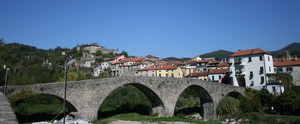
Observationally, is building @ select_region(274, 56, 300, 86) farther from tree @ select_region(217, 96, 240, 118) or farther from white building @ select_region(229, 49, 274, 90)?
tree @ select_region(217, 96, 240, 118)

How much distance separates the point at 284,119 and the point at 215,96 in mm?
8735

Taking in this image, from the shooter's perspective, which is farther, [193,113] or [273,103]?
[193,113]

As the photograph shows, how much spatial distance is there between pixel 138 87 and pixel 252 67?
881 inches

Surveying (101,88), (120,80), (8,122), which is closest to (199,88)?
(120,80)

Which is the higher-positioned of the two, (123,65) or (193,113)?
(123,65)

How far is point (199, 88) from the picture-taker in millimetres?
28453

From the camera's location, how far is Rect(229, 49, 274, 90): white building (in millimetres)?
33219

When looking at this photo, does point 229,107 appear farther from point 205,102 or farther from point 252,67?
point 252,67

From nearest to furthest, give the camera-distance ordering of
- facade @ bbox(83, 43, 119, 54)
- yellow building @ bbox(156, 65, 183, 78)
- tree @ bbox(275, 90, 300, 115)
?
1. tree @ bbox(275, 90, 300, 115)
2. yellow building @ bbox(156, 65, 183, 78)
3. facade @ bbox(83, 43, 119, 54)

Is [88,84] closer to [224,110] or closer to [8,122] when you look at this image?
[8,122]

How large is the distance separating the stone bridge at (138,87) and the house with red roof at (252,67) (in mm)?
3104

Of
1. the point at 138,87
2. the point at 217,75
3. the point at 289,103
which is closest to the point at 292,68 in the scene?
the point at 289,103

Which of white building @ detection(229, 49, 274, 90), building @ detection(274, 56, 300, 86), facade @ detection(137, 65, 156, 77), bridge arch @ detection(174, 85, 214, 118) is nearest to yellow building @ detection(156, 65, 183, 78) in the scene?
facade @ detection(137, 65, 156, 77)

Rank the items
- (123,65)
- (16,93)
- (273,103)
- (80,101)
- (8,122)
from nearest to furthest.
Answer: (8,122)
(16,93)
(80,101)
(273,103)
(123,65)
